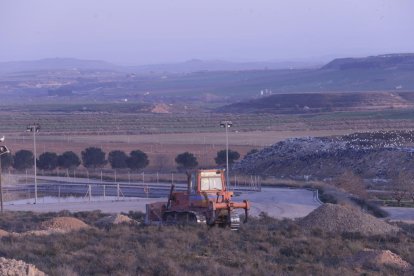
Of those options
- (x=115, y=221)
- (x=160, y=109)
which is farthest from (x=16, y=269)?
(x=160, y=109)

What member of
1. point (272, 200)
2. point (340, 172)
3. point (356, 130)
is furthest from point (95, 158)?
point (356, 130)

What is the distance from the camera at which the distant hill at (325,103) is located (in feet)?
412

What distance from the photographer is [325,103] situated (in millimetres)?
129500

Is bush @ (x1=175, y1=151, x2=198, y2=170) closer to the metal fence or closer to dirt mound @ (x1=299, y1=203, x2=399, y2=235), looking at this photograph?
the metal fence

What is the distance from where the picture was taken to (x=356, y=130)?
302 ft

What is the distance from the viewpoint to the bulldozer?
26.0 metres

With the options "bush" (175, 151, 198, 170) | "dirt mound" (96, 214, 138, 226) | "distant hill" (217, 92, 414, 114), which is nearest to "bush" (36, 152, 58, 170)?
"bush" (175, 151, 198, 170)

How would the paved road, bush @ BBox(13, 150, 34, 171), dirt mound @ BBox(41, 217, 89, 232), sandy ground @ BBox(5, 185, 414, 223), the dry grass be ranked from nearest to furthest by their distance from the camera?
the dry grass < dirt mound @ BBox(41, 217, 89, 232) < the paved road < sandy ground @ BBox(5, 185, 414, 223) < bush @ BBox(13, 150, 34, 171)

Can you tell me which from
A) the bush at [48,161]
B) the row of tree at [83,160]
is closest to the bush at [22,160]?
the row of tree at [83,160]

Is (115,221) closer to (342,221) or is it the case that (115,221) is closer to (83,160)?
(342,221)

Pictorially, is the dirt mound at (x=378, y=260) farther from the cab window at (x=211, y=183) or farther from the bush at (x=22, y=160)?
the bush at (x=22, y=160)

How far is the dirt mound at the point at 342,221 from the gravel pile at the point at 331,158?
2910cm

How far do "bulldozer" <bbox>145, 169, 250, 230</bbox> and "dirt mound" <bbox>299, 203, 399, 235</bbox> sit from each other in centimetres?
224

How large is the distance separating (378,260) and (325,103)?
370 ft
